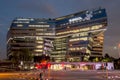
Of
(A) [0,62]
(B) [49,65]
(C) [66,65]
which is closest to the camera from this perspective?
(A) [0,62]

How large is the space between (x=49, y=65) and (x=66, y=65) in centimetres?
1634

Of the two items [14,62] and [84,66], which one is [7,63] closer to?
[14,62]

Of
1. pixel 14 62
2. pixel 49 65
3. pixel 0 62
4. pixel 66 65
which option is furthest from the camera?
pixel 66 65

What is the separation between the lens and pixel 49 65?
184875mm

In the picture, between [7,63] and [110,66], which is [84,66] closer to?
[110,66]

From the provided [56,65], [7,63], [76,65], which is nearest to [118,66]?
[76,65]

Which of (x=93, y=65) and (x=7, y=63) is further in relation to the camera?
(x=93, y=65)

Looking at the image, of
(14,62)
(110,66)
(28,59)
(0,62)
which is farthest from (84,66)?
(0,62)

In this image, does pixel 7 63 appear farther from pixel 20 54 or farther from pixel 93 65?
pixel 93 65

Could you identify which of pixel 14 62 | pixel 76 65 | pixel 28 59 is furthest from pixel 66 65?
pixel 14 62

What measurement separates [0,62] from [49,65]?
41.8 metres

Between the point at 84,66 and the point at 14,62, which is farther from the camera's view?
the point at 84,66

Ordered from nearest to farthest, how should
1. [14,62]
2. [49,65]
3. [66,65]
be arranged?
[14,62]
[49,65]
[66,65]

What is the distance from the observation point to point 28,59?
196 meters
